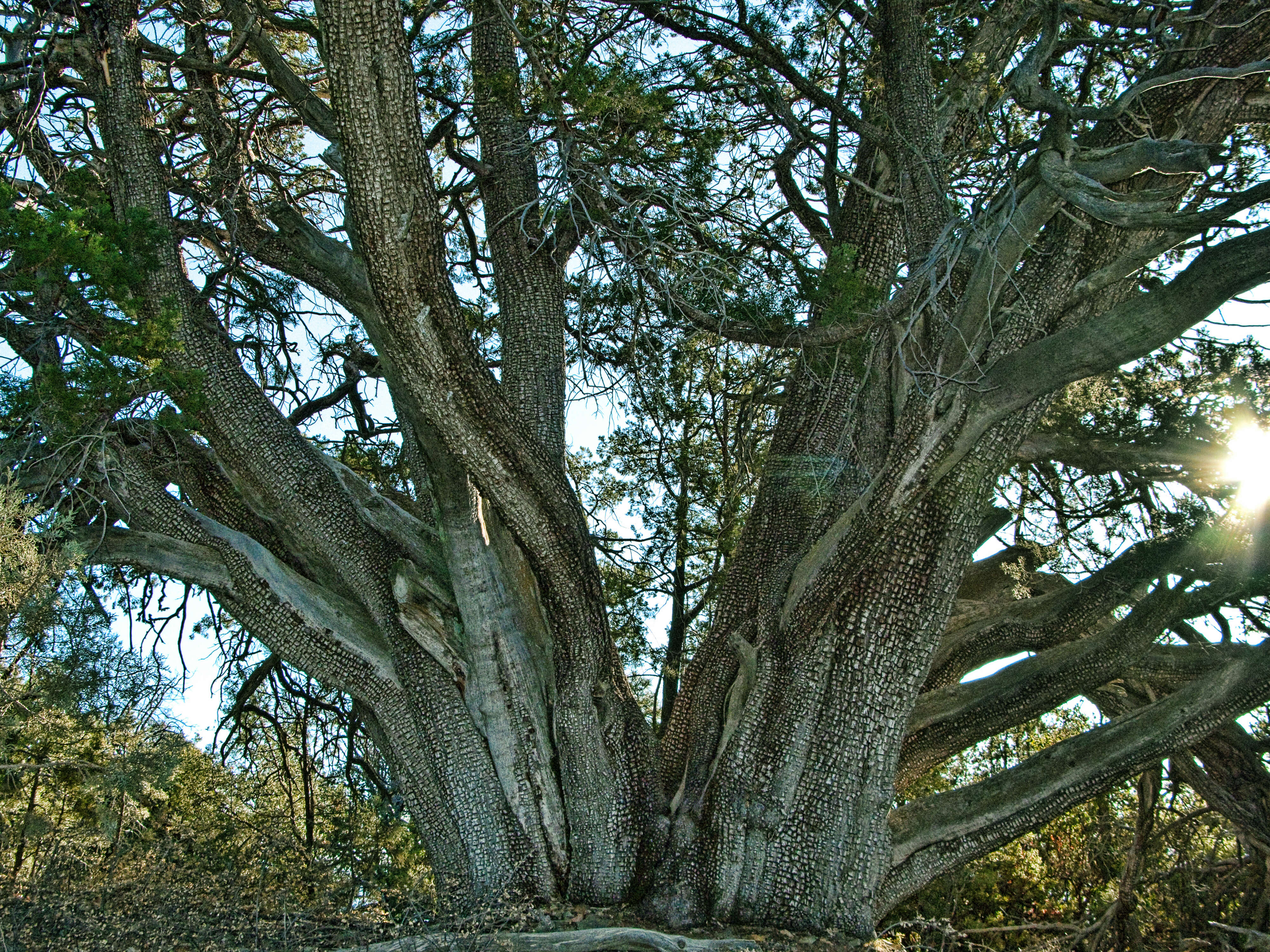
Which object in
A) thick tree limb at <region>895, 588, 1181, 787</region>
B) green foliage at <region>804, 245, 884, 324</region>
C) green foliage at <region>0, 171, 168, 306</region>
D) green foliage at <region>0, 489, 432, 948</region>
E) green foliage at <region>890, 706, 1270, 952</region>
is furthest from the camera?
green foliage at <region>890, 706, 1270, 952</region>

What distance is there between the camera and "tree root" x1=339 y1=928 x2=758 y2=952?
206 inches

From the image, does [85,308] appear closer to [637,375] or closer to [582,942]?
[637,375]

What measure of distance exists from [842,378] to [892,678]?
88.5 inches

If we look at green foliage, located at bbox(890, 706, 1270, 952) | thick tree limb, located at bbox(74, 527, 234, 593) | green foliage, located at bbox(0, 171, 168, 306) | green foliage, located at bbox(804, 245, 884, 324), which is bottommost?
green foliage, located at bbox(890, 706, 1270, 952)

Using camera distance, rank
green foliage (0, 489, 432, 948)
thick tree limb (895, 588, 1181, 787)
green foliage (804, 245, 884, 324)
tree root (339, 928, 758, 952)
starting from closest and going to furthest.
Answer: tree root (339, 928, 758, 952) → green foliage (0, 489, 432, 948) → green foliage (804, 245, 884, 324) → thick tree limb (895, 588, 1181, 787)

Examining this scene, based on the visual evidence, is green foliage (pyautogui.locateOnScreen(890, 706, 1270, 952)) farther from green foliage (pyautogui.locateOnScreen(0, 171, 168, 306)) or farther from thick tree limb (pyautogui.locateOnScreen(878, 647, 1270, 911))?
green foliage (pyautogui.locateOnScreen(0, 171, 168, 306))

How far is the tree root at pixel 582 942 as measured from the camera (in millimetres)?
5238

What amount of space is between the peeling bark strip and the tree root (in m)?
0.03


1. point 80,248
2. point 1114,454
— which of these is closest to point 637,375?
point 1114,454

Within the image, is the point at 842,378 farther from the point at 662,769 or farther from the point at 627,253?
the point at 662,769

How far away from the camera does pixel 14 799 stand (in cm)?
860

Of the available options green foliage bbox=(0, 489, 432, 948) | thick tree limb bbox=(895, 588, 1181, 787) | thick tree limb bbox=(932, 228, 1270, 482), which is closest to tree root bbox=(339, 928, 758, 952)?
green foliage bbox=(0, 489, 432, 948)

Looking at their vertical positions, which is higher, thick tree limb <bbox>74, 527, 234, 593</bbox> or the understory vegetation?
thick tree limb <bbox>74, 527, 234, 593</bbox>

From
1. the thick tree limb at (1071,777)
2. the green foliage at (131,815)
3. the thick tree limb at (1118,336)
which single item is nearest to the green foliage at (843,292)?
the thick tree limb at (1118,336)
